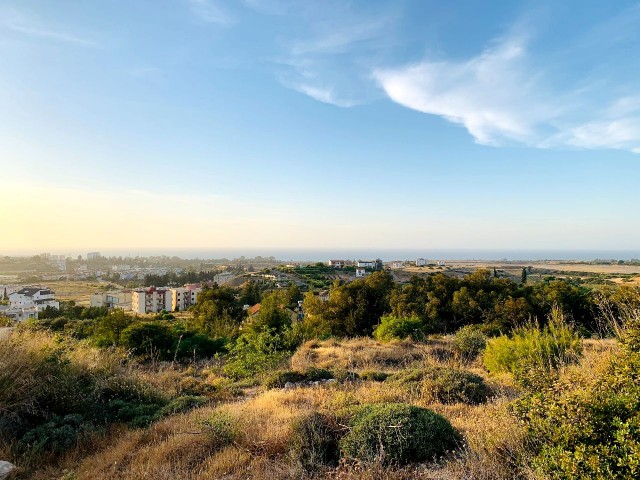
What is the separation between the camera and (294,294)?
3466 cm

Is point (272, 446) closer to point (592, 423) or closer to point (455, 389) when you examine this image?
point (592, 423)

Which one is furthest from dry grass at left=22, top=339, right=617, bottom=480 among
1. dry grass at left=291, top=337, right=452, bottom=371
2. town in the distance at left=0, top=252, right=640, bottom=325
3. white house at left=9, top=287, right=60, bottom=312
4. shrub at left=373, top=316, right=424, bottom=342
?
white house at left=9, top=287, right=60, bottom=312

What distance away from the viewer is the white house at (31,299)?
1357 inches

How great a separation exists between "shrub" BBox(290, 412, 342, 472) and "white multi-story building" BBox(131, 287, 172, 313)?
51126 mm

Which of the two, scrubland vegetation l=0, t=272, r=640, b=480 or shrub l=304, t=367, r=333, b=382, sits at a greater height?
scrubland vegetation l=0, t=272, r=640, b=480

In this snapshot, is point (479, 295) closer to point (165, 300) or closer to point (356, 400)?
point (356, 400)

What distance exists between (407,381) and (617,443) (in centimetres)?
411

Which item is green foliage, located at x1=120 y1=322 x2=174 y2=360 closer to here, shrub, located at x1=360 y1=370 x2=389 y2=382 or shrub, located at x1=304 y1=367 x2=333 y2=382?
shrub, located at x1=304 y1=367 x2=333 y2=382

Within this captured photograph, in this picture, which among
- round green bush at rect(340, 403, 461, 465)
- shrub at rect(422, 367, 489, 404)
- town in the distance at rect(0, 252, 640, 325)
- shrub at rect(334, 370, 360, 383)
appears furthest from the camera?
town in the distance at rect(0, 252, 640, 325)

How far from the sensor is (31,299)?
34.9m

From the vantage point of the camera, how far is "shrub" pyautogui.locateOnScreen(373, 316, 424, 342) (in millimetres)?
14797

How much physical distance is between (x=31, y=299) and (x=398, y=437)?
4281 centimetres

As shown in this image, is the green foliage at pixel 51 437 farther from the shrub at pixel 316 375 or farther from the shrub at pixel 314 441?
the shrub at pixel 316 375

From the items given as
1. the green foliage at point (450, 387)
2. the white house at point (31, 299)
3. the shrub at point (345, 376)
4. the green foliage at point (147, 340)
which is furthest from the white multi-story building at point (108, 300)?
the green foliage at point (450, 387)
